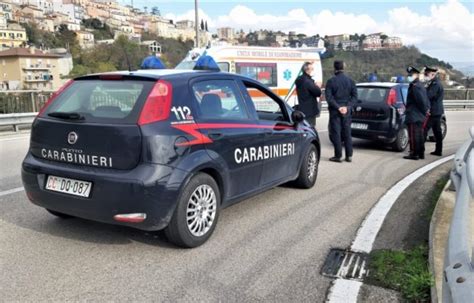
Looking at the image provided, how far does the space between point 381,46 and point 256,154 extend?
44.4 m

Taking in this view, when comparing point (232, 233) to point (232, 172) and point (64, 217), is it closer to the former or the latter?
point (232, 172)

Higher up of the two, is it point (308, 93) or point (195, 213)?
point (308, 93)

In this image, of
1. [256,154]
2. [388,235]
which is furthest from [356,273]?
[256,154]

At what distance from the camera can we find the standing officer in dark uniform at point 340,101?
8.25 metres

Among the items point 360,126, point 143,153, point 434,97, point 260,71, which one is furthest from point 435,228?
point 260,71

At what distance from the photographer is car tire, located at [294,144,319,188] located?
614cm

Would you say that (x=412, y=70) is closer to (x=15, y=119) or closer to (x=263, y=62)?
(x=263, y=62)

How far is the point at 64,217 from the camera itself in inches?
186

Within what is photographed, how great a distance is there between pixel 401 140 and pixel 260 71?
22.9 ft

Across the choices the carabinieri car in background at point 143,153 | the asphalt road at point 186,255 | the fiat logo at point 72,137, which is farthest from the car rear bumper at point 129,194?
the asphalt road at point 186,255

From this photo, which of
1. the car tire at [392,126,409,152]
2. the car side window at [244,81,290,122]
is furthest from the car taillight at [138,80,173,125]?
the car tire at [392,126,409,152]

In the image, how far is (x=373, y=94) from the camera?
10.1 metres

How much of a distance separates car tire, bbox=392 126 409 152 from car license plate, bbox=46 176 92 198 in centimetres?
777

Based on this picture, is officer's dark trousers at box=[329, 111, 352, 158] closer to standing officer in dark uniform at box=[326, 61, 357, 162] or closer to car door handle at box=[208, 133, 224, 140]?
standing officer in dark uniform at box=[326, 61, 357, 162]
